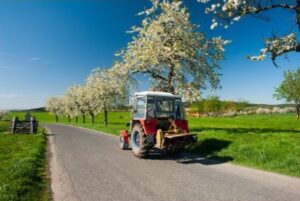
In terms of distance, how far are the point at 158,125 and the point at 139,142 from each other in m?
1.31

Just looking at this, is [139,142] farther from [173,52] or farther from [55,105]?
[55,105]

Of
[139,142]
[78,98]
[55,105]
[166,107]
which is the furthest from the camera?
[55,105]

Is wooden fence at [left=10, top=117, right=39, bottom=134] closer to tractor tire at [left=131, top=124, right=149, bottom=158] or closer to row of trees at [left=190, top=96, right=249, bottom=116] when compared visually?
tractor tire at [left=131, top=124, right=149, bottom=158]

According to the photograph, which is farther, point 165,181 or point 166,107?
point 166,107

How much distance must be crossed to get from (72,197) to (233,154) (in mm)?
9043

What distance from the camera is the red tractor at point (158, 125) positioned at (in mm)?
Answer: 17797

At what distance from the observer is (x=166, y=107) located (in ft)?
65.1

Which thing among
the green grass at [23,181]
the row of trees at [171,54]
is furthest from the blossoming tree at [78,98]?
the green grass at [23,181]

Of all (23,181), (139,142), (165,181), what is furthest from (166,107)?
(23,181)

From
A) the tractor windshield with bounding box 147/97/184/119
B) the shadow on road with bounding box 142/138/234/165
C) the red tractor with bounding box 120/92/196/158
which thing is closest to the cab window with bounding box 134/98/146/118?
the red tractor with bounding box 120/92/196/158

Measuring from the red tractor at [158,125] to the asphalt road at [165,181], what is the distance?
911mm

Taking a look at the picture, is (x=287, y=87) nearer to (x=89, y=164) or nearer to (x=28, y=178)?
(x=89, y=164)

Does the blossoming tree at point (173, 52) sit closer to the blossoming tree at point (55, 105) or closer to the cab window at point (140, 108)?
the cab window at point (140, 108)

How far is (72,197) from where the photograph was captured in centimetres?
1051
